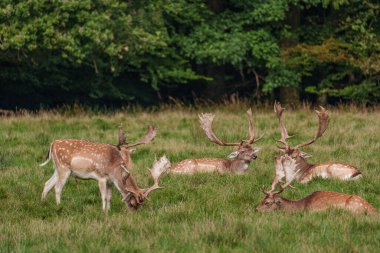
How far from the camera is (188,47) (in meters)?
25.2

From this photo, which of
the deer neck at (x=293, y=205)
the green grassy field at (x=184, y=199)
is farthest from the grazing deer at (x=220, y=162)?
the deer neck at (x=293, y=205)

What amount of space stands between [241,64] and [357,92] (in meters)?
3.25

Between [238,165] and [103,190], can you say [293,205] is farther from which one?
[238,165]

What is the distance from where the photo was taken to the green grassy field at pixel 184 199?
28.3ft

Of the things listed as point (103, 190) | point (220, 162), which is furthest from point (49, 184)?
point (220, 162)

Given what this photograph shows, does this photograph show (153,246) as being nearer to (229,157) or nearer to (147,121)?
(229,157)

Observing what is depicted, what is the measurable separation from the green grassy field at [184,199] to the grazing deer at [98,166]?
0.88 ft

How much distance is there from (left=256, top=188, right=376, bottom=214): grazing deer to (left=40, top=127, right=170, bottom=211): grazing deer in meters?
1.33

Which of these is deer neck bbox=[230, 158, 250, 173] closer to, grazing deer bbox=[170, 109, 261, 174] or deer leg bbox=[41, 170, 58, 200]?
grazing deer bbox=[170, 109, 261, 174]

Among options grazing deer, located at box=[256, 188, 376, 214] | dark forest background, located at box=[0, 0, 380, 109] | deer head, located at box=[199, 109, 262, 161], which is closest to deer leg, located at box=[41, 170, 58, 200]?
grazing deer, located at box=[256, 188, 376, 214]

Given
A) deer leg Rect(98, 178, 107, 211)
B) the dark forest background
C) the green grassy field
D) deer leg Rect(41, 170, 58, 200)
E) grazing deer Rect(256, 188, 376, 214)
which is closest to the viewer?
the green grassy field

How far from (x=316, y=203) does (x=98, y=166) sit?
257 cm

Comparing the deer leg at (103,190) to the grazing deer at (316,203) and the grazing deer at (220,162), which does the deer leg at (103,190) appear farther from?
the grazing deer at (220,162)

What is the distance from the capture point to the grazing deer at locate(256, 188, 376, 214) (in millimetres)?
10086
